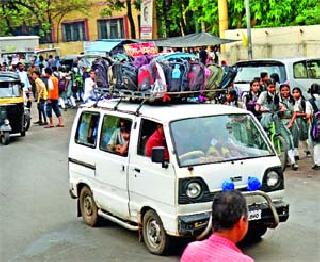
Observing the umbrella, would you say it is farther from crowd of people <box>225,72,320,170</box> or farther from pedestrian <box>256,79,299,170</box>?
pedestrian <box>256,79,299,170</box>

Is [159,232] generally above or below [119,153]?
below

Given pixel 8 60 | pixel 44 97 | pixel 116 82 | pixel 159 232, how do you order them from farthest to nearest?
1. pixel 8 60
2. pixel 44 97
3. pixel 116 82
4. pixel 159 232

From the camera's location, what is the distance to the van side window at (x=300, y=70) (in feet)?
60.1

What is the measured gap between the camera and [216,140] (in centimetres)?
859

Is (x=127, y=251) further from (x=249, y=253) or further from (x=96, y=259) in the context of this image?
(x=249, y=253)

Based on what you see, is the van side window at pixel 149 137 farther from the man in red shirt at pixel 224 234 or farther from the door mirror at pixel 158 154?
the man in red shirt at pixel 224 234

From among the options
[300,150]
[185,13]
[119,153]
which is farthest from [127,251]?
[185,13]

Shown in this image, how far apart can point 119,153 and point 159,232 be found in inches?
49.3

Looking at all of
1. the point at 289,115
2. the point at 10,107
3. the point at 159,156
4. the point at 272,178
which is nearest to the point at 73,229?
the point at 159,156

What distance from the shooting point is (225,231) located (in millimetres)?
3863

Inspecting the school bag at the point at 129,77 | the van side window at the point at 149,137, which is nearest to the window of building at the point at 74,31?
the school bag at the point at 129,77

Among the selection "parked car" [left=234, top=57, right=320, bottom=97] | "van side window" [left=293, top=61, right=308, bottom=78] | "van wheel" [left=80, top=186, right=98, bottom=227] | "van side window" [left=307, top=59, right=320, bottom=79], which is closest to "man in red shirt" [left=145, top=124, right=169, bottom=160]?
"van wheel" [left=80, top=186, right=98, bottom=227]

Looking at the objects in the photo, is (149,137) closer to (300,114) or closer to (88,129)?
(88,129)

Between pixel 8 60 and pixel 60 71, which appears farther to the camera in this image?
pixel 8 60
